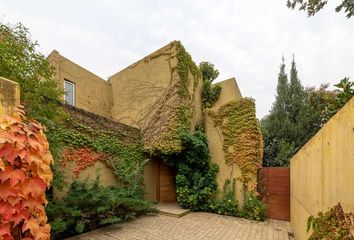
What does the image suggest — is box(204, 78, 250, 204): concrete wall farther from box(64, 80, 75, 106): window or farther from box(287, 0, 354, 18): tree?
box(64, 80, 75, 106): window

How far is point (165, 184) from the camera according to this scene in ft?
34.0

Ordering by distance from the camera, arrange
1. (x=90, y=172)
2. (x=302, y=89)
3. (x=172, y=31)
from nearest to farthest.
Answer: (x=90, y=172) → (x=172, y=31) → (x=302, y=89)

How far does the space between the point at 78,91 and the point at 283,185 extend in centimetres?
1018

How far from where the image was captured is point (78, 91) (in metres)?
10.6

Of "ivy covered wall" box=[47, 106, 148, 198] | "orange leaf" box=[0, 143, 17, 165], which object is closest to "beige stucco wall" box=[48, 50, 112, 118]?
"ivy covered wall" box=[47, 106, 148, 198]

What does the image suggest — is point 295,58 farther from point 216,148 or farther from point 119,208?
point 119,208

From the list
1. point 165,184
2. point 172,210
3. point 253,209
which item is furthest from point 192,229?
point 165,184

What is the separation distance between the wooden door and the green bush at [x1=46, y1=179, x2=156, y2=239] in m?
2.97

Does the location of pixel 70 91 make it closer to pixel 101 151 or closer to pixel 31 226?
pixel 101 151

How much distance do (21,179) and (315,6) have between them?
5.58 meters

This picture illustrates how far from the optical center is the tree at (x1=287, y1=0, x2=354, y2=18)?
3.95 m

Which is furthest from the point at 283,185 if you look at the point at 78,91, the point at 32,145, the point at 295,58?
the point at 295,58

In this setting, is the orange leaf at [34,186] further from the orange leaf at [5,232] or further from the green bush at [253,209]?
the green bush at [253,209]

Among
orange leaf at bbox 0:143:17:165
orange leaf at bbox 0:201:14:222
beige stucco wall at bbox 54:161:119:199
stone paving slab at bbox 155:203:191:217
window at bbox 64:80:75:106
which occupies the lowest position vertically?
stone paving slab at bbox 155:203:191:217
